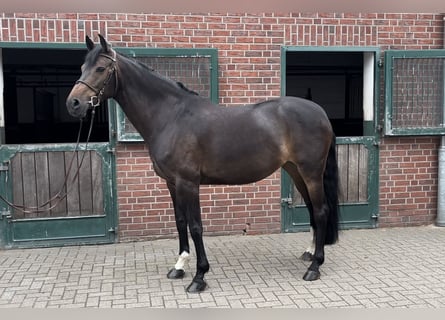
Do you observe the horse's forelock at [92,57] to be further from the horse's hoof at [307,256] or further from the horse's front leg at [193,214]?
the horse's hoof at [307,256]

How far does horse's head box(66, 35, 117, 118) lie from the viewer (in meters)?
3.46

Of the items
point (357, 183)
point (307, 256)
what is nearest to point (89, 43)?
point (307, 256)

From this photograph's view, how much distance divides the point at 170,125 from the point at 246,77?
179cm

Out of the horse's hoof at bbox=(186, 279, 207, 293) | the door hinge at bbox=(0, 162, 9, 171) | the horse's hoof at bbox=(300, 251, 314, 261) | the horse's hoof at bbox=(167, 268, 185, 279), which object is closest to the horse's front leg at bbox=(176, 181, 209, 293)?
the horse's hoof at bbox=(186, 279, 207, 293)

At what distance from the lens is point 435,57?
214 inches

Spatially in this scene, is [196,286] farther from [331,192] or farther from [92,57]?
Answer: [92,57]

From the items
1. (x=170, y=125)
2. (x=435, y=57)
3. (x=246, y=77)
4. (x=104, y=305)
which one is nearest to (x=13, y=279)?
(x=104, y=305)

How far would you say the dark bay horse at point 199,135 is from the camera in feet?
12.0

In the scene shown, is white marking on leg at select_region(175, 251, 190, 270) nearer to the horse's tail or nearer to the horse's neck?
the horse's neck

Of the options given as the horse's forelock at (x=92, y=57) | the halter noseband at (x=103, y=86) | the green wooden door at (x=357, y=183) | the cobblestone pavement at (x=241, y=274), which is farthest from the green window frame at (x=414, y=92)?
the horse's forelock at (x=92, y=57)

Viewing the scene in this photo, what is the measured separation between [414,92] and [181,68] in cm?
299

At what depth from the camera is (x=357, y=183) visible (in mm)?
5633

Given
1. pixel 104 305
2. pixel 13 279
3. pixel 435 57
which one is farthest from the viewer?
pixel 435 57

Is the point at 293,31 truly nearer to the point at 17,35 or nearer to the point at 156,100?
the point at 156,100
